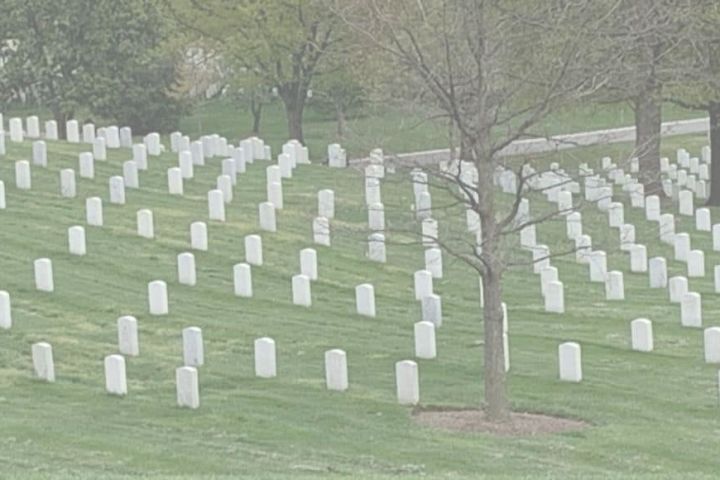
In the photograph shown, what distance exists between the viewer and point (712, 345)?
62.8 ft

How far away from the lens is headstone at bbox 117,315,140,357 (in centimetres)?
1870

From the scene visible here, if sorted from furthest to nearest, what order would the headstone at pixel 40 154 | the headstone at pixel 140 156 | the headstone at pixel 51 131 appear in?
1. the headstone at pixel 51 131
2. the headstone at pixel 140 156
3. the headstone at pixel 40 154

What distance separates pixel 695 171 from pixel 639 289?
1537 cm

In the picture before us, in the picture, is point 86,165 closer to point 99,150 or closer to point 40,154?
point 40,154

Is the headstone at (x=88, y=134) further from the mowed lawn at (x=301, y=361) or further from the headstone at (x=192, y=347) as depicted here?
the headstone at (x=192, y=347)

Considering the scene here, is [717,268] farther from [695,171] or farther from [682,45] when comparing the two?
[695,171]

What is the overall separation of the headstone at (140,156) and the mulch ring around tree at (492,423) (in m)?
15.7

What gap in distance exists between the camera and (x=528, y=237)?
28.0 meters

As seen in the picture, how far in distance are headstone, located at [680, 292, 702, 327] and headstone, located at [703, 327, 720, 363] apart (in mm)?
2246

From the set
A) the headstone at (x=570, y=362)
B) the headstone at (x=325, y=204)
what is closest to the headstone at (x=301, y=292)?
the headstone at (x=570, y=362)

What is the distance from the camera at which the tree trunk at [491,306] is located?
16.4 meters

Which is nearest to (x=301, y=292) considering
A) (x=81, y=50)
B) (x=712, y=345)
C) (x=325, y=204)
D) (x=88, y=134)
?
(x=712, y=345)

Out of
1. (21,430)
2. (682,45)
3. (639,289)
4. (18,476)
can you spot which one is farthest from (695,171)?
(18,476)

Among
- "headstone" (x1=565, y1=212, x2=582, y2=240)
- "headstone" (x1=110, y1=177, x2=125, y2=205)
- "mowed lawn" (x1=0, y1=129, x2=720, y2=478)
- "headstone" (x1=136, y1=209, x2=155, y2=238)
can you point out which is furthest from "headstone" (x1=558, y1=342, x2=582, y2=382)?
"headstone" (x1=110, y1=177, x2=125, y2=205)
